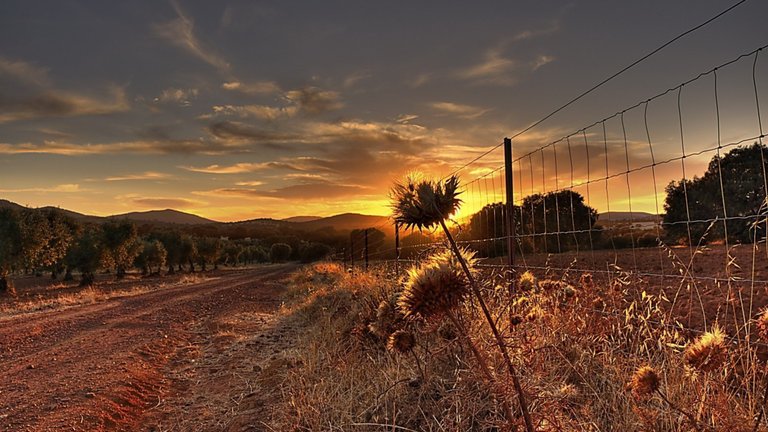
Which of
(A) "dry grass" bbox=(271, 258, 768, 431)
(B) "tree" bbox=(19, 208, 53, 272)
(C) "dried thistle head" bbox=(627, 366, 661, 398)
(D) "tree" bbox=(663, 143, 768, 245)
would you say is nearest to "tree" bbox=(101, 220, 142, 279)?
(B) "tree" bbox=(19, 208, 53, 272)

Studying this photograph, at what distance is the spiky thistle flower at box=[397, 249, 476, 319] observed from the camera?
79.0 inches

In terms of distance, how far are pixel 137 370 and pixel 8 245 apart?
2938 cm

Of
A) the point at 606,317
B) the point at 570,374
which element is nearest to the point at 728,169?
the point at 606,317

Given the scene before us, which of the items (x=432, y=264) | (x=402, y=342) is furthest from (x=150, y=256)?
(x=432, y=264)

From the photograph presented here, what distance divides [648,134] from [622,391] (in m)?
2.16

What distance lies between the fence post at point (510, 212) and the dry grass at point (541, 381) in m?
0.85

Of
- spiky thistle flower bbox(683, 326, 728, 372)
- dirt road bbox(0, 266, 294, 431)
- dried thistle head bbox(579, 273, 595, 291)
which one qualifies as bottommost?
dirt road bbox(0, 266, 294, 431)

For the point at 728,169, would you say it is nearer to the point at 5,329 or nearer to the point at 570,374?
the point at 570,374

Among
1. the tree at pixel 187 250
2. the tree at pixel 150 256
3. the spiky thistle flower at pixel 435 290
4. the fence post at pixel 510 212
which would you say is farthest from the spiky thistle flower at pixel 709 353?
the tree at pixel 187 250

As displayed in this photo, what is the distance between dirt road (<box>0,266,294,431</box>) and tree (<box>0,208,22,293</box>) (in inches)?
742

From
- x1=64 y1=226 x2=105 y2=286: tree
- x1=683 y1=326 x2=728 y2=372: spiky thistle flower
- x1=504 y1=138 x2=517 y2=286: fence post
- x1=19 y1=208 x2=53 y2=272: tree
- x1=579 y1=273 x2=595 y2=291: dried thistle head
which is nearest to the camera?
x1=683 y1=326 x2=728 y2=372: spiky thistle flower

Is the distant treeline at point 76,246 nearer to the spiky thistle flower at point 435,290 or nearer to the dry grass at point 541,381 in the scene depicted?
the dry grass at point 541,381

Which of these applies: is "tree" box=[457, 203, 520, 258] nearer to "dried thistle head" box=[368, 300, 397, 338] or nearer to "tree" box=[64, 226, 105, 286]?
"dried thistle head" box=[368, 300, 397, 338]

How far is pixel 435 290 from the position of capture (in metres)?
2.01
